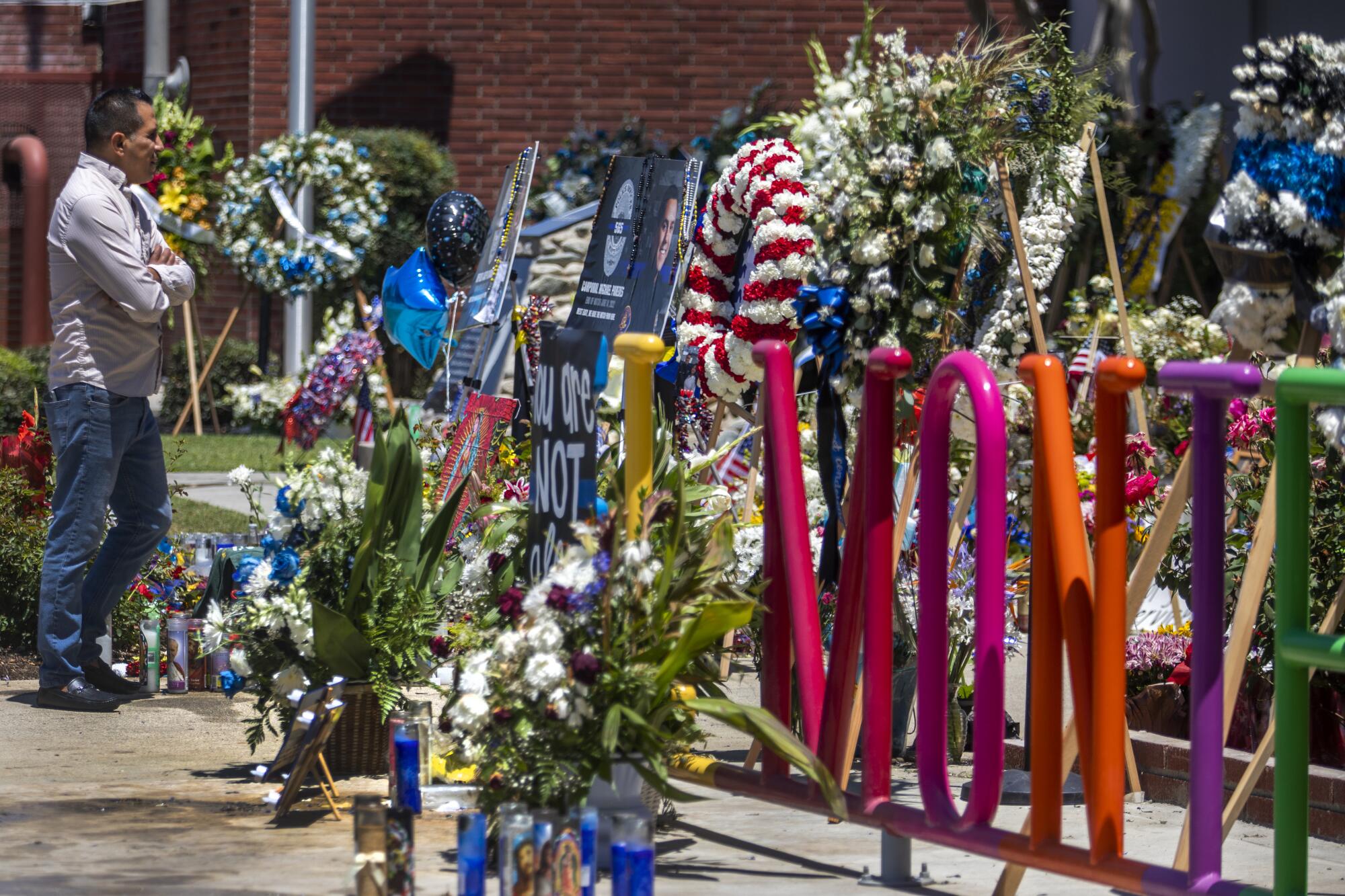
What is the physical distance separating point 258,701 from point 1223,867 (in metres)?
2.64

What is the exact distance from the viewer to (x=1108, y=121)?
11.8m

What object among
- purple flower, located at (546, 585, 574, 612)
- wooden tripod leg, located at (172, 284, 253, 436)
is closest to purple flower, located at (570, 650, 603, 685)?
purple flower, located at (546, 585, 574, 612)

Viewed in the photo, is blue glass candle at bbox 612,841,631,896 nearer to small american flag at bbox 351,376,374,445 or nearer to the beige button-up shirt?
the beige button-up shirt

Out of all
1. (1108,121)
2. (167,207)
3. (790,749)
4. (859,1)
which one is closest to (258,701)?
(790,749)

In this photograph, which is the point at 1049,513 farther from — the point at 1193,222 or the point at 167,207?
the point at 167,207

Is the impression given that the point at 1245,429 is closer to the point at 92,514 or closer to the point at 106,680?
the point at 92,514

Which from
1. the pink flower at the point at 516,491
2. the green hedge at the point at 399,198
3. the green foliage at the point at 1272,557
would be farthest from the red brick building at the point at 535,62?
the green foliage at the point at 1272,557

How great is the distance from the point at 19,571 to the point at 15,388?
23.5ft

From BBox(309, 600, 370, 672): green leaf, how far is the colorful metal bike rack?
1078 mm

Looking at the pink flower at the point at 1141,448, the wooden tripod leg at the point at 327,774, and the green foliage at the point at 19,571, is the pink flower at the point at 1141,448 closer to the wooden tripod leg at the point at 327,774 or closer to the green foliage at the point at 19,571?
the wooden tripod leg at the point at 327,774

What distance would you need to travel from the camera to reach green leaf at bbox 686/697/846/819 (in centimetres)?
384

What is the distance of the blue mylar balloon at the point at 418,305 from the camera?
7.36 meters

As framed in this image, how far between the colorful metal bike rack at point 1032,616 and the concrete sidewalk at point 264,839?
0.79 feet

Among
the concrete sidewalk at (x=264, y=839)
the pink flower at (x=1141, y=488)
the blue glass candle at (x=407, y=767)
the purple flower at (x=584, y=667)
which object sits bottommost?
the concrete sidewalk at (x=264, y=839)
